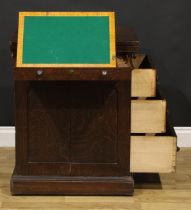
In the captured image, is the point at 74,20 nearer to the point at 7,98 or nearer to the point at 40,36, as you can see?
the point at 40,36

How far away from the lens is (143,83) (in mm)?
3109

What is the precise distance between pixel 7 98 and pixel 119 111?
105cm

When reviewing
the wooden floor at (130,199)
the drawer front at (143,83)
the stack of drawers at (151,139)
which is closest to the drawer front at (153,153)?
the stack of drawers at (151,139)

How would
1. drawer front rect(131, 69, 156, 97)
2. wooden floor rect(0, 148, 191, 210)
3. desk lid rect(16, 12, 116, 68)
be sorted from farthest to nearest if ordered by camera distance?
1. drawer front rect(131, 69, 156, 97)
2. wooden floor rect(0, 148, 191, 210)
3. desk lid rect(16, 12, 116, 68)

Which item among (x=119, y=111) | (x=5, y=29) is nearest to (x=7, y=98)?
(x=5, y=29)

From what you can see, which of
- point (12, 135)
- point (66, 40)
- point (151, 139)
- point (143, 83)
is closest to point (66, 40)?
point (66, 40)

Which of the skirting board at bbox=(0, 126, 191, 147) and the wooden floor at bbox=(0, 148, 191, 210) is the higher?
the skirting board at bbox=(0, 126, 191, 147)

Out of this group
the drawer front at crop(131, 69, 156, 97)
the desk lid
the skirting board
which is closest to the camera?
the desk lid

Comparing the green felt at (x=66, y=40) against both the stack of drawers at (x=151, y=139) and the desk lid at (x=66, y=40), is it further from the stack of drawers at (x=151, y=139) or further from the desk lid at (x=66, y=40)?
the stack of drawers at (x=151, y=139)

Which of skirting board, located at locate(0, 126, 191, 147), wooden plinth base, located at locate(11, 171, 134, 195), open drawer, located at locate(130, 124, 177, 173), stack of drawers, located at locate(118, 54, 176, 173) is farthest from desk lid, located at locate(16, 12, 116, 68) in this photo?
skirting board, located at locate(0, 126, 191, 147)

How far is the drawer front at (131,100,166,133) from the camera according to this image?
2.97 m

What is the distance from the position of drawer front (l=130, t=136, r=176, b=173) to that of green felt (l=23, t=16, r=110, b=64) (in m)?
0.47

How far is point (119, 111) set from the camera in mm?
2930

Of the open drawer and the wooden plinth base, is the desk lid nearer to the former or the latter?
the open drawer
